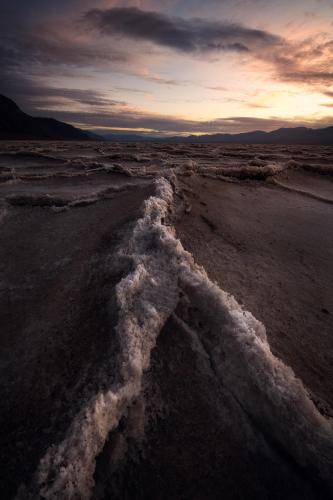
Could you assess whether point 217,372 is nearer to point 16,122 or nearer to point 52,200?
point 52,200

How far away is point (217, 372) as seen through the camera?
5.16 feet

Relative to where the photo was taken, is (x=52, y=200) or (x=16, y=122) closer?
(x=52, y=200)

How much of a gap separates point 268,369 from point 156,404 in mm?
580

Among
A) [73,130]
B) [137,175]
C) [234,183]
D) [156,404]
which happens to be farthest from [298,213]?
[73,130]

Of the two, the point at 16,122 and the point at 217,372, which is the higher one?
the point at 217,372

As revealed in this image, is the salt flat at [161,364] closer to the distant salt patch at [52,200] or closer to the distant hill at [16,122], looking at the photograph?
the distant salt patch at [52,200]

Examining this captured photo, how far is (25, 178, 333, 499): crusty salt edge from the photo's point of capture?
3.67 feet

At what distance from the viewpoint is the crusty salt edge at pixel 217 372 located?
112 centimetres

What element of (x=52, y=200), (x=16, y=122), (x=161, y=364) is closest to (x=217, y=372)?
(x=161, y=364)

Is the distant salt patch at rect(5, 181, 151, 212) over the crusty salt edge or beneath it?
beneath

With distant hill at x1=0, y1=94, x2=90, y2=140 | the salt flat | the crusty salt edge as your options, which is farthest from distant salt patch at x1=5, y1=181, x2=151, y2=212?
distant hill at x1=0, y1=94, x2=90, y2=140

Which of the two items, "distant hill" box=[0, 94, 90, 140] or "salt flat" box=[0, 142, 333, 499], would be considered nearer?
"salt flat" box=[0, 142, 333, 499]

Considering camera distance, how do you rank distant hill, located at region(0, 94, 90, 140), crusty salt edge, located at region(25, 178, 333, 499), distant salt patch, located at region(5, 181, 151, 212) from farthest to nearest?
distant hill, located at region(0, 94, 90, 140), distant salt patch, located at region(5, 181, 151, 212), crusty salt edge, located at region(25, 178, 333, 499)

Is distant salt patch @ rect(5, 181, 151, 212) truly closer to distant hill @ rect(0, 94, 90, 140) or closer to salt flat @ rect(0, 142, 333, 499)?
salt flat @ rect(0, 142, 333, 499)
